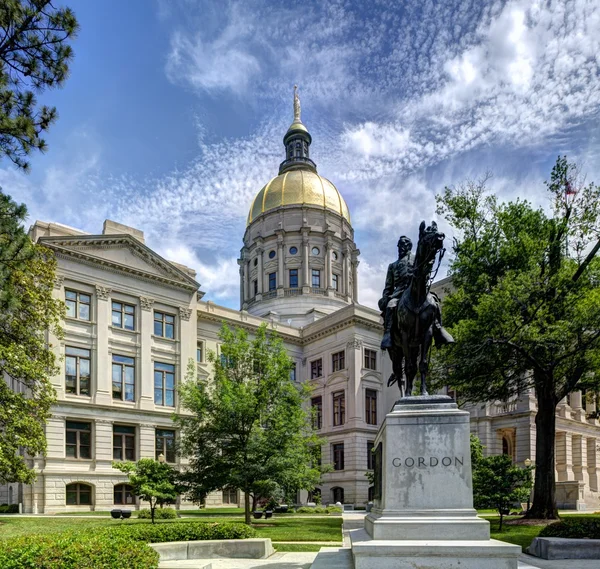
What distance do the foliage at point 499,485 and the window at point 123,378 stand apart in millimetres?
29177

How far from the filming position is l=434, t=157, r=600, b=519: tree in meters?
24.9

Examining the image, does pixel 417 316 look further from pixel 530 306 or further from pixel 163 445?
pixel 163 445

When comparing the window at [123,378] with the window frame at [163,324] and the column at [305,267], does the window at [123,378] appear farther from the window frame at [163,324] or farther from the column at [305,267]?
the column at [305,267]

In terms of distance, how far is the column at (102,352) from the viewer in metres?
43.2

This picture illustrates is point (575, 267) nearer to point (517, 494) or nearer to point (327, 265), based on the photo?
point (517, 494)

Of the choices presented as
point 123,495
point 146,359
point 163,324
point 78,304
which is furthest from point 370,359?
point 78,304

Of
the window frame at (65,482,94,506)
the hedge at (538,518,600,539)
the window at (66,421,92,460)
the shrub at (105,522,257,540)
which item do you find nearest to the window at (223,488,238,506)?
the window frame at (65,482,94,506)

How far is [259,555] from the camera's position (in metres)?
15.7

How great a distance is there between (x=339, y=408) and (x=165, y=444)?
59.4ft

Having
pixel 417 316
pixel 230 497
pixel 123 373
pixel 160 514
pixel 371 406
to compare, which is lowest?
pixel 230 497

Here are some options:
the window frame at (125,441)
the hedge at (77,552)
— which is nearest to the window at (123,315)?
the window frame at (125,441)

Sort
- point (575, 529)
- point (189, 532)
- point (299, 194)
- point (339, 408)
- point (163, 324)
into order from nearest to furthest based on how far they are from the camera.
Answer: point (575, 529), point (189, 532), point (163, 324), point (339, 408), point (299, 194)

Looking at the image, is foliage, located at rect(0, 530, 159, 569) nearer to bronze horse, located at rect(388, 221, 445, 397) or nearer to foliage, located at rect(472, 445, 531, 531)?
bronze horse, located at rect(388, 221, 445, 397)

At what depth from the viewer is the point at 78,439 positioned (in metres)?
41.8
